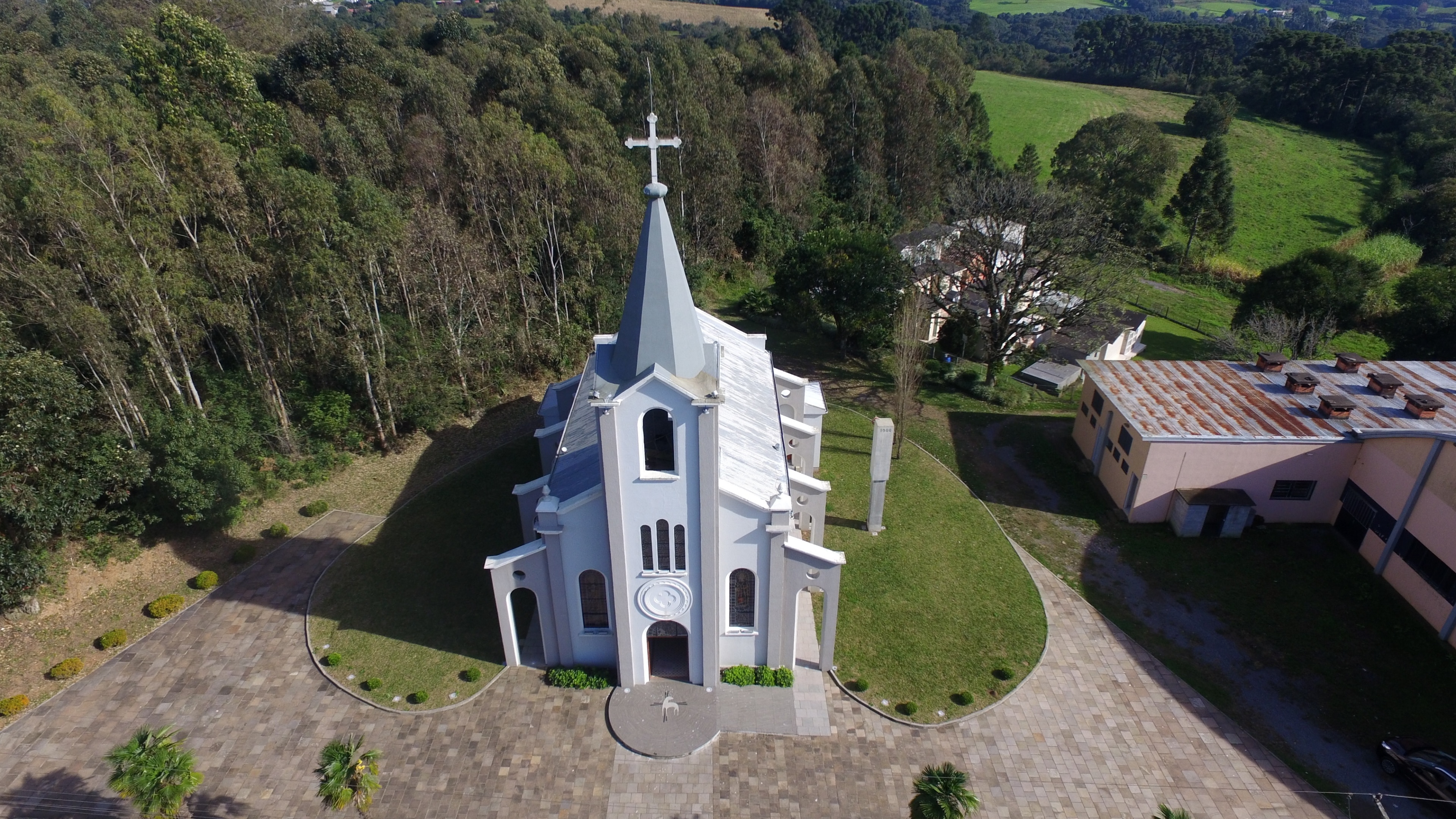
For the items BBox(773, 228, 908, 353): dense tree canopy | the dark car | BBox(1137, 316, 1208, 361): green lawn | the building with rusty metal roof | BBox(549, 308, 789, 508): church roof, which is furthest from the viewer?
BBox(1137, 316, 1208, 361): green lawn

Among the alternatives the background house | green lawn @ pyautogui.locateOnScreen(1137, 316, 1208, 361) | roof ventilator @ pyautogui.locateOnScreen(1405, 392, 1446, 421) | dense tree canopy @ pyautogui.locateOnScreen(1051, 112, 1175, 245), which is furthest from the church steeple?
dense tree canopy @ pyautogui.locateOnScreen(1051, 112, 1175, 245)

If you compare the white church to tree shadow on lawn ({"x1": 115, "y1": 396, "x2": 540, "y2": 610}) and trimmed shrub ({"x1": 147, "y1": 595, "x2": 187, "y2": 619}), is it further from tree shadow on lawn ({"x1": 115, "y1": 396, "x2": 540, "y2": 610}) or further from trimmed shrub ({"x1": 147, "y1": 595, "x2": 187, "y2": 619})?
trimmed shrub ({"x1": 147, "y1": 595, "x2": 187, "y2": 619})

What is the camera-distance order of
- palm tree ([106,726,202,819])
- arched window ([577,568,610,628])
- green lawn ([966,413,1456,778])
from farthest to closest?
green lawn ([966,413,1456,778]), arched window ([577,568,610,628]), palm tree ([106,726,202,819])

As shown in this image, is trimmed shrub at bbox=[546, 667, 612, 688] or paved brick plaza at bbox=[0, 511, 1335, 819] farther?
trimmed shrub at bbox=[546, 667, 612, 688]

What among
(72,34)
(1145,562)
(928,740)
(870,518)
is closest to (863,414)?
(870,518)

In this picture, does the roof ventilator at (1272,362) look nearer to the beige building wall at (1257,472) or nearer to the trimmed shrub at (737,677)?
the beige building wall at (1257,472)
